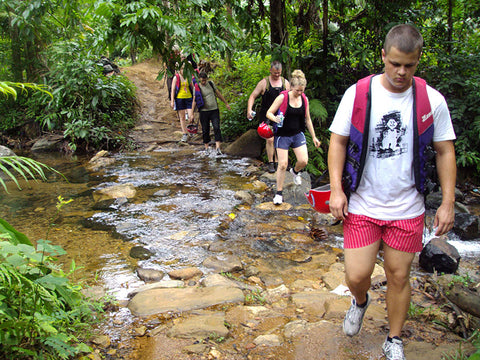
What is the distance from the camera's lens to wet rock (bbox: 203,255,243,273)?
4.38 metres

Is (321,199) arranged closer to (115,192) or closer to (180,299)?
(180,299)

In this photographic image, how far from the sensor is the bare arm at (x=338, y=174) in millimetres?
2551

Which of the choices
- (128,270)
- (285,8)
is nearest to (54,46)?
(285,8)

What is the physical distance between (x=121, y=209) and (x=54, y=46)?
794 cm

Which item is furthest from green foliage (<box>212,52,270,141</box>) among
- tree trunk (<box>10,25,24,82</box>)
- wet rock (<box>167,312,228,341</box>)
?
wet rock (<box>167,312,228,341</box>)

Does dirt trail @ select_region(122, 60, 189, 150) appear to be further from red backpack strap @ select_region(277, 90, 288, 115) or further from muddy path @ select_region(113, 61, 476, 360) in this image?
muddy path @ select_region(113, 61, 476, 360)

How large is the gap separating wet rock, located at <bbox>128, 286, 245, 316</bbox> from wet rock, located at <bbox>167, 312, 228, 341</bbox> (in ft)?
0.70

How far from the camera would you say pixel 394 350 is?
250cm

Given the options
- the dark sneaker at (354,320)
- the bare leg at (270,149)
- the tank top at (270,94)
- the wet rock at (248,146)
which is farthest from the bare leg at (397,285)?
the wet rock at (248,146)

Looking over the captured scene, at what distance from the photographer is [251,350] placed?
9.21ft

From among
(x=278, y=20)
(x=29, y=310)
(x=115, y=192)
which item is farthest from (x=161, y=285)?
(x=278, y=20)

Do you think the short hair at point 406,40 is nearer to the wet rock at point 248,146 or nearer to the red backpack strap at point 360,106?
the red backpack strap at point 360,106

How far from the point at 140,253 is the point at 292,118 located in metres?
3.17

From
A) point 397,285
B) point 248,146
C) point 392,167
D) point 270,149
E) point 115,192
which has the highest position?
point 392,167
